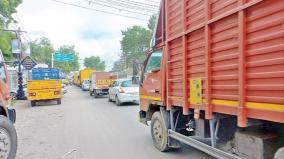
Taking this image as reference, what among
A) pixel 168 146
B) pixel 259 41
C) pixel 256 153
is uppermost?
pixel 259 41

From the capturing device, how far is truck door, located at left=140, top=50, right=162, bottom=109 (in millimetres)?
7584

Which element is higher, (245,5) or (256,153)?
(245,5)

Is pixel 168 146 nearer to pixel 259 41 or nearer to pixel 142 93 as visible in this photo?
pixel 142 93

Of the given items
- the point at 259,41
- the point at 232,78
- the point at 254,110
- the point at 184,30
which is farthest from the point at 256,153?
the point at 184,30

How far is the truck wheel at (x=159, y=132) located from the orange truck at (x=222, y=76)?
22 mm

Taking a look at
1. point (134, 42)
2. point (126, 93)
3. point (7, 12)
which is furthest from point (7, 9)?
point (134, 42)

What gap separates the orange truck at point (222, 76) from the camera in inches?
152

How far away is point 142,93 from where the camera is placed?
8.88 meters

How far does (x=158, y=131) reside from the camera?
782 cm

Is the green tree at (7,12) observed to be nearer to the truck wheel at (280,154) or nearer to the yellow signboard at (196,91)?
the yellow signboard at (196,91)

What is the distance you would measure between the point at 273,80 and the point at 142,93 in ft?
17.4

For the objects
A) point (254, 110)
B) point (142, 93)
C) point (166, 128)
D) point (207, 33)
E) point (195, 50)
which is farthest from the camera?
point (142, 93)

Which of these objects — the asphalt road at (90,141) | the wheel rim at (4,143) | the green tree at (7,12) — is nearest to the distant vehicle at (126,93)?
the asphalt road at (90,141)

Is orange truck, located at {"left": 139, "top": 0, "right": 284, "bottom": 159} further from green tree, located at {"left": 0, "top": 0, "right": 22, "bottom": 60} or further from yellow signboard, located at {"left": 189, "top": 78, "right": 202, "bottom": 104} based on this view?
green tree, located at {"left": 0, "top": 0, "right": 22, "bottom": 60}
